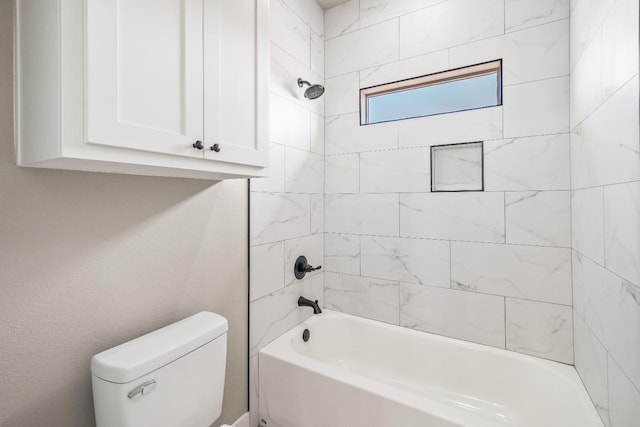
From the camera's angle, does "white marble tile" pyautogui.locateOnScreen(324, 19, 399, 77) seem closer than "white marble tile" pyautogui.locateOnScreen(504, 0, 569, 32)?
No

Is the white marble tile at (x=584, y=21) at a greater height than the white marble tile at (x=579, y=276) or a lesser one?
greater

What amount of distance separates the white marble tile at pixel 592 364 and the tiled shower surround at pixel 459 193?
0.04 ft

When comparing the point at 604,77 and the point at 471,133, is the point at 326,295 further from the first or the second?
the point at 604,77

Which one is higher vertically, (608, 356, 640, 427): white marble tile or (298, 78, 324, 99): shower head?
(298, 78, 324, 99): shower head

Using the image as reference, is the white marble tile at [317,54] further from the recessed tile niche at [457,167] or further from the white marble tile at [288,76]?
the recessed tile niche at [457,167]

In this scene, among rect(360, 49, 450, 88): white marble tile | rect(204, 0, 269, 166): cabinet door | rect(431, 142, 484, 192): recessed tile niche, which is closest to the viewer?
rect(204, 0, 269, 166): cabinet door

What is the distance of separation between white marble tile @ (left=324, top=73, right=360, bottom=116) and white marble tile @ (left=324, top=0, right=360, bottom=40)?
349 millimetres

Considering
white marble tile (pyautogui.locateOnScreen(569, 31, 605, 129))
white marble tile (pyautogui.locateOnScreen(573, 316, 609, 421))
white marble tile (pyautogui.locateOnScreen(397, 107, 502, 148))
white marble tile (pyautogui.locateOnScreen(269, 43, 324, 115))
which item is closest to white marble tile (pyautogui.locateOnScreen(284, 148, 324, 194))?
white marble tile (pyautogui.locateOnScreen(269, 43, 324, 115))

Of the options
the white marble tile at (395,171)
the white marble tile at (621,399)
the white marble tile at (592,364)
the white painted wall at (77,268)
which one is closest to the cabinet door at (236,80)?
the white painted wall at (77,268)

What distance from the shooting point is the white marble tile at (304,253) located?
2.02m

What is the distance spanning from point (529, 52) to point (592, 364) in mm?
1619

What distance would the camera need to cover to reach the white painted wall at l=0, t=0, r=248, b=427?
2.91ft

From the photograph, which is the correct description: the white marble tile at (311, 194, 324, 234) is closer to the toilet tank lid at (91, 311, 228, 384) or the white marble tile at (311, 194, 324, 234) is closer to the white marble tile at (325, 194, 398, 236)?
the white marble tile at (325, 194, 398, 236)

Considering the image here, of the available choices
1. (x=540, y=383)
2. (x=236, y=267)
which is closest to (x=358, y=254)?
(x=236, y=267)
